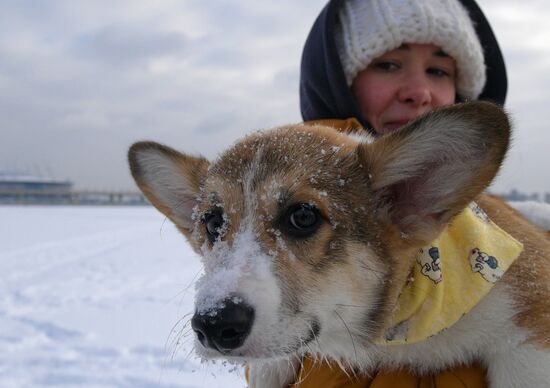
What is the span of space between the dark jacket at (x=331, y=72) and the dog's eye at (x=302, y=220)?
1306 millimetres

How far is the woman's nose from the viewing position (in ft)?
9.62

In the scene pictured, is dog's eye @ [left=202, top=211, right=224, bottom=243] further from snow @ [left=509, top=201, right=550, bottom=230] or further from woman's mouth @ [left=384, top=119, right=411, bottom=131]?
snow @ [left=509, top=201, right=550, bottom=230]

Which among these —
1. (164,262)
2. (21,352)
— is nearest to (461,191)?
(21,352)

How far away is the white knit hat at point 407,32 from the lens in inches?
118

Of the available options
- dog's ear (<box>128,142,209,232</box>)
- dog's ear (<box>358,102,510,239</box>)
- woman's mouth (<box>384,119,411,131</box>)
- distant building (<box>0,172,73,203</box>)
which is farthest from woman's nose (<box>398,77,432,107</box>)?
A: distant building (<box>0,172,73,203</box>)

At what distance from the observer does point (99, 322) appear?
5.98m

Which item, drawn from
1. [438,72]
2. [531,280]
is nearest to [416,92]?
[438,72]

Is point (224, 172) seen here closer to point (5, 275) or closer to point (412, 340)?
point (412, 340)

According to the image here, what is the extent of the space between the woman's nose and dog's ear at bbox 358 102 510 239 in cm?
102

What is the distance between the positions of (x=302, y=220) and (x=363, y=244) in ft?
0.86

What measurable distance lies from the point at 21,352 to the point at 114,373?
43.4 inches

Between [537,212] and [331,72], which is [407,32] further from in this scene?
[537,212]

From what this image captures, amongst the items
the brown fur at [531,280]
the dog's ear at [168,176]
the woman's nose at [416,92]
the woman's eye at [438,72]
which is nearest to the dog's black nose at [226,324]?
the dog's ear at [168,176]

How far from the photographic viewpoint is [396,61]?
3.12 metres
